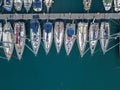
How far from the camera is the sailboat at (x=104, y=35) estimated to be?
13.6 m

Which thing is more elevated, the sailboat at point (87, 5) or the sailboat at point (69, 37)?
the sailboat at point (87, 5)

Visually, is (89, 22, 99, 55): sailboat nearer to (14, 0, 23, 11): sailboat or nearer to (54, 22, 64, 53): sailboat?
(54, 22, 64, 53): sailboat

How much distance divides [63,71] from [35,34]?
2.27 m

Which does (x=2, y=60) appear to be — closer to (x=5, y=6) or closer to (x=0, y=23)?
(x=0, y=23)

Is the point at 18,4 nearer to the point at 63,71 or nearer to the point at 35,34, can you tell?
the point at 35,34

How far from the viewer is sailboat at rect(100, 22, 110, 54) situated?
1358 centimetres

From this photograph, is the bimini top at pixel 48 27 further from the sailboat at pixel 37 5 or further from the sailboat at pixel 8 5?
the sailboat at pixel 8 5

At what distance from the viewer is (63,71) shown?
13531 millimetres

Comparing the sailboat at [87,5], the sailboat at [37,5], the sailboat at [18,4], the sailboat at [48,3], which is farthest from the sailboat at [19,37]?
the sailboat at [87,5]

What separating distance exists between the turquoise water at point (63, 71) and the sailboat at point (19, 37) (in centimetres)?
31

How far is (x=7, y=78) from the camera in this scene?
13.5m

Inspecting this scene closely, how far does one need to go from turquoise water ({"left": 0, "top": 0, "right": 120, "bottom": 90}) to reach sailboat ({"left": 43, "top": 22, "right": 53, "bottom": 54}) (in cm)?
30

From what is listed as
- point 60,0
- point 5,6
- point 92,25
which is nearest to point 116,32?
point 92,25

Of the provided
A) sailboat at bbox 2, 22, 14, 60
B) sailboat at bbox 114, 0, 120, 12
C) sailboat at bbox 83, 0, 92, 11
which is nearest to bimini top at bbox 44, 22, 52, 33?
sailboat at bbox 2, 22, 14, 60
